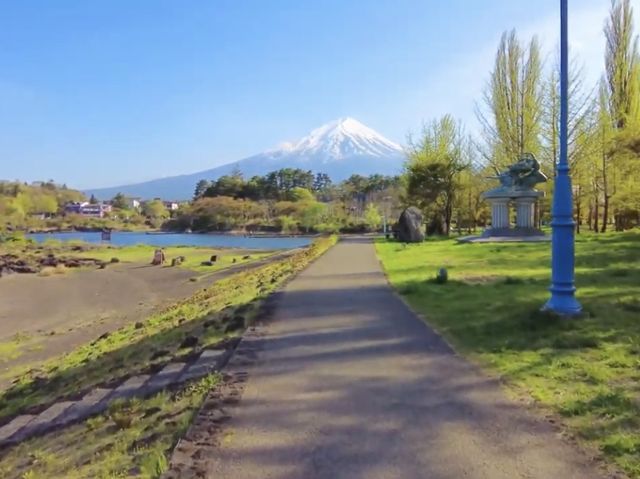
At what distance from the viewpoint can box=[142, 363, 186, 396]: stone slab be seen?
6.43 metres

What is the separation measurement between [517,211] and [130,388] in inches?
1043

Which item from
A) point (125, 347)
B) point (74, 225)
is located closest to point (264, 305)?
point (125, 347)

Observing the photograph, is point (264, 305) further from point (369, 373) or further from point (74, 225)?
point (74, 225)

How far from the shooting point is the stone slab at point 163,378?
6430 mm

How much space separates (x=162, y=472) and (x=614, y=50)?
1560 inches

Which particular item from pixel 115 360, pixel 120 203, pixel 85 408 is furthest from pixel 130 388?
pixel 120 203

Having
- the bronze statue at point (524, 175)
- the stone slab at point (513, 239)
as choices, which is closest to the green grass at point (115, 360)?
the stone slab at point (513, 239)

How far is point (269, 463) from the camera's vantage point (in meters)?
3.70

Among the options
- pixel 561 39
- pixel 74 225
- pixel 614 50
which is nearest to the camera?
pixel 561 39

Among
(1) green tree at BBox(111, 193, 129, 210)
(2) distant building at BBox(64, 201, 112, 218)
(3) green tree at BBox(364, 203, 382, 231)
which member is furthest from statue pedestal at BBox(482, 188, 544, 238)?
(1) green tree at BBox(111, 193, 129, 210)

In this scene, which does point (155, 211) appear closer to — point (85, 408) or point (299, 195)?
point (299, 195)

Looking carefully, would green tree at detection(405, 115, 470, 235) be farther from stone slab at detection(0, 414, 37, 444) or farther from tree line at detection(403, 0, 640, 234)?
stone slab at detection(0, 414, 37, 444)

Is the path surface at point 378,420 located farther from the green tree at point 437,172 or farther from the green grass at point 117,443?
the green tree at point 437,172

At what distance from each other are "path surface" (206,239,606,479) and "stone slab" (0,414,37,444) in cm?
269
